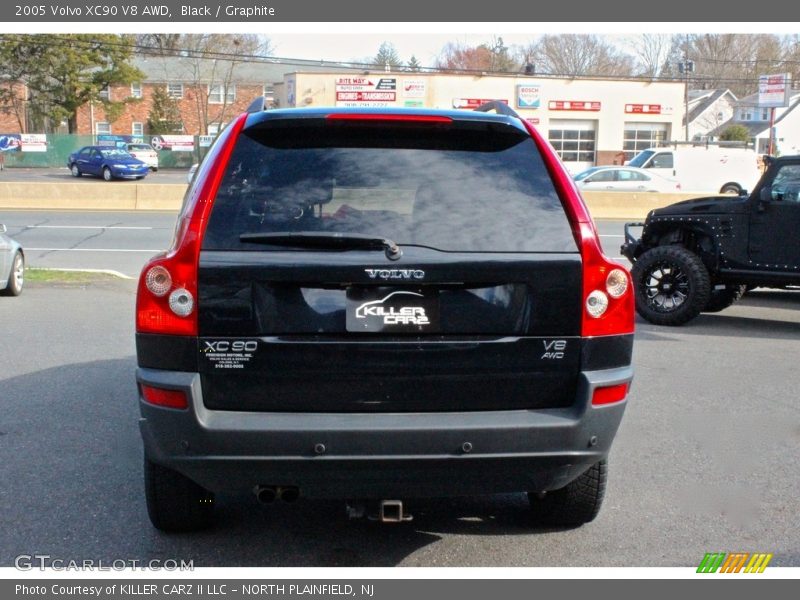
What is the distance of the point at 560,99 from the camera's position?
55.7m

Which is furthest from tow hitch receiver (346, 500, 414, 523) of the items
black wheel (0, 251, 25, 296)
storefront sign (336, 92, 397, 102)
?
storefront sign (336, 92, 397, 102)

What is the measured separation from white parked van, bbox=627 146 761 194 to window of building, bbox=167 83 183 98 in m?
44.7

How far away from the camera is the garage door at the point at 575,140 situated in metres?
56.3

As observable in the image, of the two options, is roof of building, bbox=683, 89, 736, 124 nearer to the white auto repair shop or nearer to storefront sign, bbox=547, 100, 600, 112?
the white auto repair shop

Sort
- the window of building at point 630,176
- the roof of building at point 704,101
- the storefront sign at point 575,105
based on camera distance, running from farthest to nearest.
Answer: the roof of building at point 704,101 → the storefront sign at point 575,105 → the window of building at point 630,176

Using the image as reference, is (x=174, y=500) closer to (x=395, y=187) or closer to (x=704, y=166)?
(x=395, y=187)

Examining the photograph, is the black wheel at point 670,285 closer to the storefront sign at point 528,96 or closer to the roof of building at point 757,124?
the storefront sign at point 528,96

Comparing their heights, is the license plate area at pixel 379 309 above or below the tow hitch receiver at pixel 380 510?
above

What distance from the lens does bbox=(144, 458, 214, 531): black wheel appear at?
411 centimetres

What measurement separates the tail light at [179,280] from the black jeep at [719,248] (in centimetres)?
763

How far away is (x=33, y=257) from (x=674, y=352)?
1162 centimetres

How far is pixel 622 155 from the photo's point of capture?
54469 millimetres

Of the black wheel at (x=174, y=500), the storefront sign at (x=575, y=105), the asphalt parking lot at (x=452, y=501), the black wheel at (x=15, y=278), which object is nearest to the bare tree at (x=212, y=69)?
the storefront sign at (x=575, y=105)
